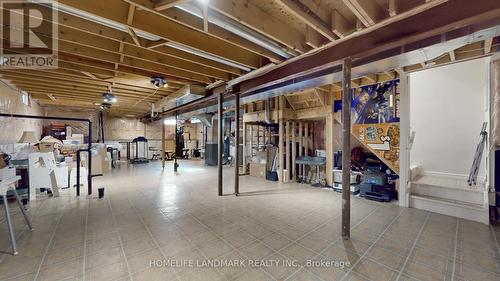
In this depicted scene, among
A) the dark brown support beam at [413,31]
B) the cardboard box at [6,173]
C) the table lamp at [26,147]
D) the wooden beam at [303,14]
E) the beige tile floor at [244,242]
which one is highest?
the wooden beam at [303,14]

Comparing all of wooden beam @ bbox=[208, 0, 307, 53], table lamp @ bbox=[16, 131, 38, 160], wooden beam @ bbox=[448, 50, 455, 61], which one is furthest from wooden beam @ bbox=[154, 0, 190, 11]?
table lamp @ bbox=[16, 131, 38, 160]

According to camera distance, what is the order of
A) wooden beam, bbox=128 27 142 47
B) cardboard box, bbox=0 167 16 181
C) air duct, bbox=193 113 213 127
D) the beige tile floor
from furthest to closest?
1. air duct, bbox=193 113 213 127
2. cardboard box, bbox=0 167 16 181
3. wooden beam, bbox=128 27 142 47
4. the beige tile floor

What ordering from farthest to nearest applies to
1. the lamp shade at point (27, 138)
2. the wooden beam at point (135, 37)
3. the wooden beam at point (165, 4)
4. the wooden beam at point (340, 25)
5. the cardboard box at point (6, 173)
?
the lamp shade at point (27, 138)
the cardboard box at point (6, 173)
the wooden beam at point (135, 37)
the wooden beam at point (340, 25)
the wooden beam at point (165, 4)

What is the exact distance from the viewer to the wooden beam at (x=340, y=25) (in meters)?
2.28

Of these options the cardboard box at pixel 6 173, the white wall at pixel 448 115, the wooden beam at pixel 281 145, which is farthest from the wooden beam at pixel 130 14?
the white wall at pixel 448 115

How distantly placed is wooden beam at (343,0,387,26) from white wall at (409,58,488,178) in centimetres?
388

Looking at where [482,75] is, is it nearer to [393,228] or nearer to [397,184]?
[397,184]

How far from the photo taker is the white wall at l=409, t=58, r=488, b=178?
14.5ft

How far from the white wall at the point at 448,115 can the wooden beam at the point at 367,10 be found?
3.88 meters

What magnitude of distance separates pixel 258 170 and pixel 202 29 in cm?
514

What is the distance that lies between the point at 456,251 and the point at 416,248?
390 mm

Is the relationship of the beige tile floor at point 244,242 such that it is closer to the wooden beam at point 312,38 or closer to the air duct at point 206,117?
the wooden beam at point 312,38

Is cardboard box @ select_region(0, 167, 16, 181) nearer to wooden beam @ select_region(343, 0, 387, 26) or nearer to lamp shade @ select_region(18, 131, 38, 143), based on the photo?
lamp shade @ select_region(18, 131, 38, 143)

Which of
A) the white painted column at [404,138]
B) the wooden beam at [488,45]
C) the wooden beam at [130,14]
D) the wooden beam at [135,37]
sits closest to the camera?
the wooden beam at [130,14]
